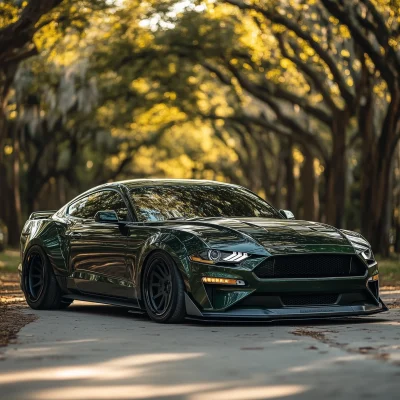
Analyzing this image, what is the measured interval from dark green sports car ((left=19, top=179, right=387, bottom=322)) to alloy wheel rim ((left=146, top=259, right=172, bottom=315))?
0.04ft

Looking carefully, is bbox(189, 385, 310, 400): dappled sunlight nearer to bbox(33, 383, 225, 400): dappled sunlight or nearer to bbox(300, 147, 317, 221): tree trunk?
bbox(33, 383, 225, 400): dappled sunlight

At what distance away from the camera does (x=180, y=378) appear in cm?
694

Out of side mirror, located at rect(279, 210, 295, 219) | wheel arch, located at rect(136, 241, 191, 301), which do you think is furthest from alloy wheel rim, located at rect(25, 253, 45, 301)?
side mirror, located at rect(279, 210, 295, 219)

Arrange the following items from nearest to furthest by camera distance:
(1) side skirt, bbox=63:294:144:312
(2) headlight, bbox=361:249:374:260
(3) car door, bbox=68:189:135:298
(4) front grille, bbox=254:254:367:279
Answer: (4) front grille, bbox=254:254:367:279
(2) headlight, bbox=361:249:374:260
(1) side skirt, bbox=63:294:144:312
(3) car door, bbox=68:189:135:298

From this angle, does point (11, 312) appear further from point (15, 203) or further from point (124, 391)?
point (15, 203)

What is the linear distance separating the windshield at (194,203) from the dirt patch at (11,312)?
1601mm

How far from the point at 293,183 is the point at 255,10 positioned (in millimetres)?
21640

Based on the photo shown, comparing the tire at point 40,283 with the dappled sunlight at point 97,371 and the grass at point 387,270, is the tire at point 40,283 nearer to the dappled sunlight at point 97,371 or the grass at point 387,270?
the dappled sunlight at point 97,371

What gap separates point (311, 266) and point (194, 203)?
173 cm

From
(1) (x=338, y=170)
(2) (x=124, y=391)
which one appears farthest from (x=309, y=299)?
(1) (x=338, y=170)

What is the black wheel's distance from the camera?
10.4 m

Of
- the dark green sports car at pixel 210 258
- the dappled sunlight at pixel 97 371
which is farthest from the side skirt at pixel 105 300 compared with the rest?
the dappled sunlight at pixel 97 371

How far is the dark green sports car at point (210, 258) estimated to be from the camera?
1029cm

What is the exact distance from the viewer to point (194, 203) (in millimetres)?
11750
